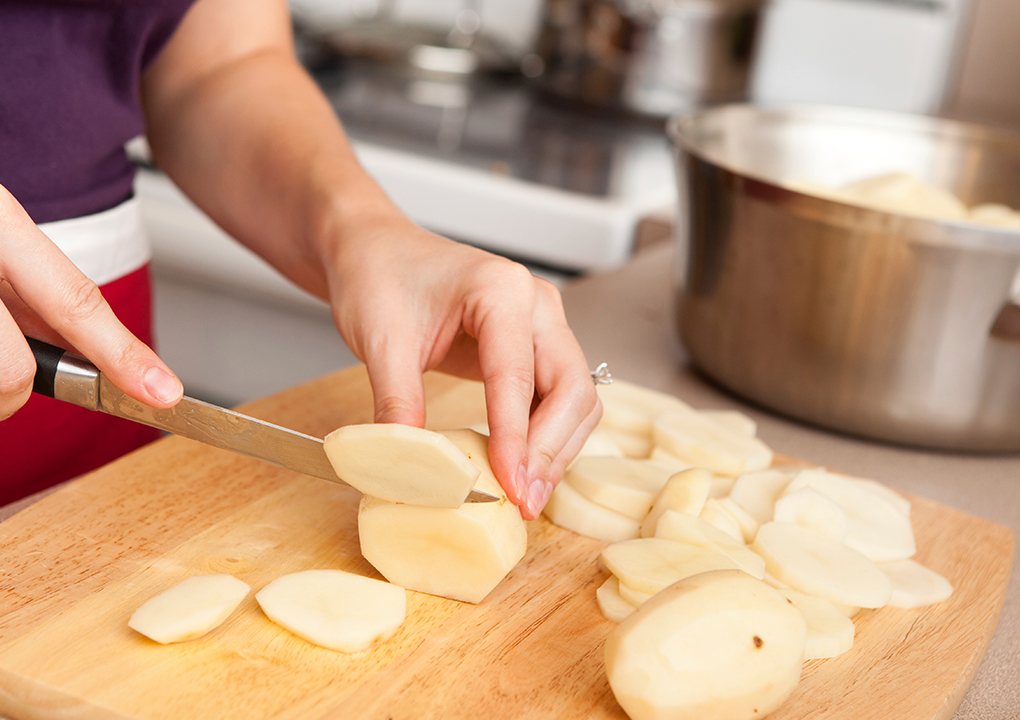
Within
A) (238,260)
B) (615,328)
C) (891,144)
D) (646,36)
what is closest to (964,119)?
(646,36)

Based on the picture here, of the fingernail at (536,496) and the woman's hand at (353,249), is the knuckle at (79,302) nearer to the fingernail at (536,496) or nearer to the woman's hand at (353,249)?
the woman's hand at (353,249)

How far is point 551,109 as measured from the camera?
7.77 feet

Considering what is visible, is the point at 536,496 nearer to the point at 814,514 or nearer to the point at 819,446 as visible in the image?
the point at 814,514

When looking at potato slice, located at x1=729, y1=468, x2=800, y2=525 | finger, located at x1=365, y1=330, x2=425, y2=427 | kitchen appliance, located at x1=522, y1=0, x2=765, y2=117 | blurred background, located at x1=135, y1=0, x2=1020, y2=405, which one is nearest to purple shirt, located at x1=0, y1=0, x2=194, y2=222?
finger, located at x1=365, y1=330, x2=425, y2=427

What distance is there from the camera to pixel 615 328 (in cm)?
134

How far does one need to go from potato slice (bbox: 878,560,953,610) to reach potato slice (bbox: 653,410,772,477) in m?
0.15

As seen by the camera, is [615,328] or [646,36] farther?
[646,36]

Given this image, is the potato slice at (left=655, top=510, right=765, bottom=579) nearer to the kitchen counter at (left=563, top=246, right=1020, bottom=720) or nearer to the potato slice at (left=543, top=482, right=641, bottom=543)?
the potato slice at (left=543, top=482, right=641, bottom=543)

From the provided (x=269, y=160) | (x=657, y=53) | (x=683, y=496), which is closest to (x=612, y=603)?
(x=683, y=496)

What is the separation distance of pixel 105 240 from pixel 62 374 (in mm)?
330

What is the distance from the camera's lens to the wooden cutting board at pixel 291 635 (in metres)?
0.65

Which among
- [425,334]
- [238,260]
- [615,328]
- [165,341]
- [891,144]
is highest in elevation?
[891,144]

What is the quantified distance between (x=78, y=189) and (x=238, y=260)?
0.94m

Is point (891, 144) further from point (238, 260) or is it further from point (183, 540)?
point (238, 260)
